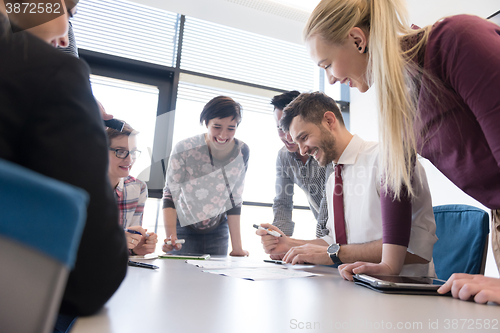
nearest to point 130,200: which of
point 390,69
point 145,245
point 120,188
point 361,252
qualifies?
point 120,188

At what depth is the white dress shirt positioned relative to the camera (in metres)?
1.18

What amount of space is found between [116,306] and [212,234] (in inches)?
67.9

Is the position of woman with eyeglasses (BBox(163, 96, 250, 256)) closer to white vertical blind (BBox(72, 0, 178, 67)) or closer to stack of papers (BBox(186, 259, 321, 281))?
stack of papers (BBox(186, 259, 321, 281))

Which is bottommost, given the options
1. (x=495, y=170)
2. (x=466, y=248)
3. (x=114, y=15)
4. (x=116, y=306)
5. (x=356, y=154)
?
(x=116, y=306)

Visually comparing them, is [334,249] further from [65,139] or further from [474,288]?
[65,139]

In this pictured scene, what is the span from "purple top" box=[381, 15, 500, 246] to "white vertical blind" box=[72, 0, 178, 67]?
9.19ft

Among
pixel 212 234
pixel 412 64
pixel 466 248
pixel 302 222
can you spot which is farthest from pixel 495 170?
pixel 302 222

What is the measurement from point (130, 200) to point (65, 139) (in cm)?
160

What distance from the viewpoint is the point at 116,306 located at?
454mm

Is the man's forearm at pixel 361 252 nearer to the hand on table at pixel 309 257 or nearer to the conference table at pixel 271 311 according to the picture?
the hand on table at pixel 309 257

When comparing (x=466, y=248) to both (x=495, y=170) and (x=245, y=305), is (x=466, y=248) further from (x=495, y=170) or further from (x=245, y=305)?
(x=245, y=305)

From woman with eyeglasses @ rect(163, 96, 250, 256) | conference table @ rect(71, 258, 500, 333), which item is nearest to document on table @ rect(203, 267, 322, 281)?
conference table @ rect(71, 258, 500, 333)

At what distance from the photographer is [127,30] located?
3.04 m

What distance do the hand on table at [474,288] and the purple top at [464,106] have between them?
25 cm
